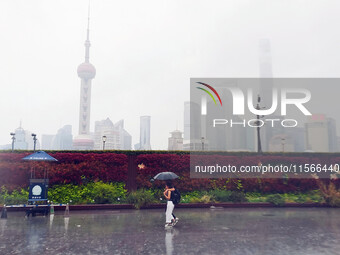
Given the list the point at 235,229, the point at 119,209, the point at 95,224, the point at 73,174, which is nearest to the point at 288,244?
the point at 235,229

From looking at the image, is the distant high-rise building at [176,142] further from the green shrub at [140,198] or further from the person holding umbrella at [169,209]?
the person holding umbrella at [169,209]

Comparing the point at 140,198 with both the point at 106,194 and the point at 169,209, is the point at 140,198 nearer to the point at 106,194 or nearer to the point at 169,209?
the point at 106,194

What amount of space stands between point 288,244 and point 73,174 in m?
12.9

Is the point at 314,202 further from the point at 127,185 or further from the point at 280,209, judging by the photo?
the point at 127,185

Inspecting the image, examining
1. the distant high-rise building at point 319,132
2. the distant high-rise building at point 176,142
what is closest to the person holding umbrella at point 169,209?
the distant high-rise building at point 319,132

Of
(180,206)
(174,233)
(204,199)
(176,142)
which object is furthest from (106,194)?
(176,142)

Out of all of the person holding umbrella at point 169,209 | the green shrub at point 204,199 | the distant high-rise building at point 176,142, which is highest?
the distant high-rise building at point 176,142

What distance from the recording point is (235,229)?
1122 centimetres

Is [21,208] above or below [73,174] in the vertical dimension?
below

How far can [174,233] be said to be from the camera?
10.5 m

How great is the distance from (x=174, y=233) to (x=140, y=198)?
21.8ft

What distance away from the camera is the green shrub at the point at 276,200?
1791 cm

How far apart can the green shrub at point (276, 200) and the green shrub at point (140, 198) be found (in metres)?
6.99

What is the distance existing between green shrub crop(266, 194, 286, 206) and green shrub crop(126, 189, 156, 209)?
6991 mm
